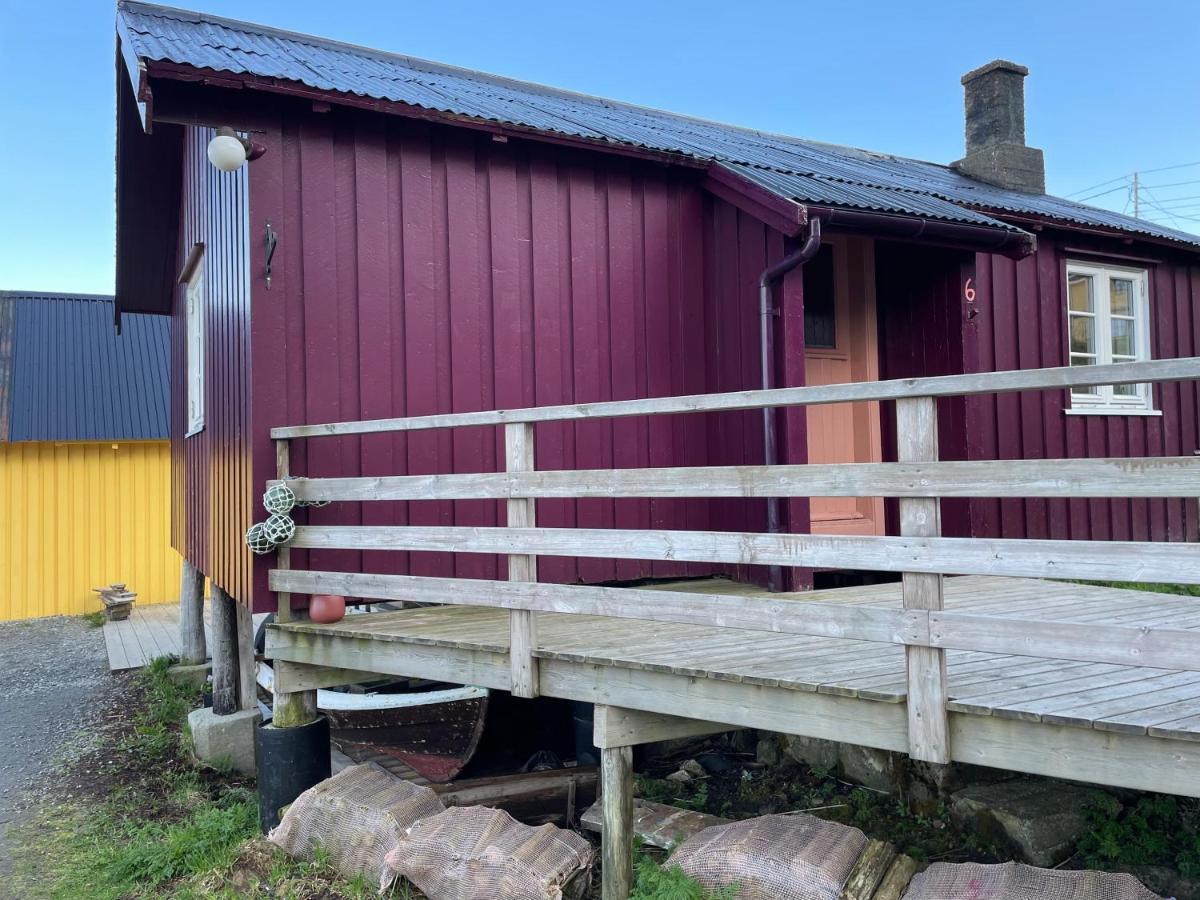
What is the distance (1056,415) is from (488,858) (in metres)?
6.43

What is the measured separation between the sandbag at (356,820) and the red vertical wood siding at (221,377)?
127 centimetres

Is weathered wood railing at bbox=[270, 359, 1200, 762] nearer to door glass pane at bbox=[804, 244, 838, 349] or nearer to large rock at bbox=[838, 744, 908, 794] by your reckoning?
large rock at bbox=[838, 744, 908, 794]

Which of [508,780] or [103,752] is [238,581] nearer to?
[508,780]

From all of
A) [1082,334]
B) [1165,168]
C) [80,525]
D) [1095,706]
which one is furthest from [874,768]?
[1165,168]

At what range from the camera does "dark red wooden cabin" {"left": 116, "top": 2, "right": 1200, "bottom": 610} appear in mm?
5430

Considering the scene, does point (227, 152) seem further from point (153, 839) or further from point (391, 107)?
point (153, 839)

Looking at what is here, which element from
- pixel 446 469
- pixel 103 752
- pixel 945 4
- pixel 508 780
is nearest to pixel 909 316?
pixel 446 469

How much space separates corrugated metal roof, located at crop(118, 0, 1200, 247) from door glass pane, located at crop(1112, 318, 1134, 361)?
835 mm

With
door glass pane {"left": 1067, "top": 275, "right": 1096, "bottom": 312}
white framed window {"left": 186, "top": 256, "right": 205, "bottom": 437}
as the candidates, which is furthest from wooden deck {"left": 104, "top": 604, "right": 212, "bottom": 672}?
door glass pane {"left": 1067, "top": 275, "right": 1096, "bottom": 312}

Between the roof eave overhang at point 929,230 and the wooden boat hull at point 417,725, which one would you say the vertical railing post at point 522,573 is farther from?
the roof eave overhang at point 929,230

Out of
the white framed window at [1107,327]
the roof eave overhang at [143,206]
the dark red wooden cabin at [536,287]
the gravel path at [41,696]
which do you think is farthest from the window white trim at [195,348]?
the white framed window at [1107,327]

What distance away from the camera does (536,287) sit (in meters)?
6.16

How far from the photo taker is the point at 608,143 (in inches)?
237

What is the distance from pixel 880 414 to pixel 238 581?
4.69 meters
